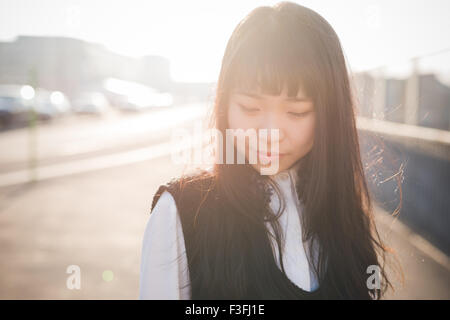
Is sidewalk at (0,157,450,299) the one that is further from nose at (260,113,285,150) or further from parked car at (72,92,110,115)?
parked car at (72,92,110,115)

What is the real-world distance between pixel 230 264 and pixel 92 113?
31.9 m

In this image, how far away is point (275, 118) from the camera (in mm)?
1451

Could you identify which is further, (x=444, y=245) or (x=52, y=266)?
(x=444, y=245)

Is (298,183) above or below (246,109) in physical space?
below

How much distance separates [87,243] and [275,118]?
4.56 meters

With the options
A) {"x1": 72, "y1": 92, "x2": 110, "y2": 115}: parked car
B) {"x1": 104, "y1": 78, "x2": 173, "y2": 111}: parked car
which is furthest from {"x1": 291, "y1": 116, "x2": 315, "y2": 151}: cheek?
{"x1": 104, "y1": 78, "x2": 173, "y2": 111}: parked car

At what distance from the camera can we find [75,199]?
25.8 feet

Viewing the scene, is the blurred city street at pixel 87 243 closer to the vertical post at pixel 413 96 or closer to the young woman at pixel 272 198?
the young woman at pixel 272 198

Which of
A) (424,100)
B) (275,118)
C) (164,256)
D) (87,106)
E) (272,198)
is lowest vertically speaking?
(164,256)

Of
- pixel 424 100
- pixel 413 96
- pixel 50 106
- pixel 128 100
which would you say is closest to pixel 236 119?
pixel 424 100

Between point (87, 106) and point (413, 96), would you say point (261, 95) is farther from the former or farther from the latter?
point (87, 106)

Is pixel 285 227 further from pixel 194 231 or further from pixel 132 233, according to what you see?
pixel 132 233

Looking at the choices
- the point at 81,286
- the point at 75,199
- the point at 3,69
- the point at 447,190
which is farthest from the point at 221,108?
the point at 3,69

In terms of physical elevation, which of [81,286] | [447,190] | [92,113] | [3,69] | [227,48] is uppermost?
[3,69]
